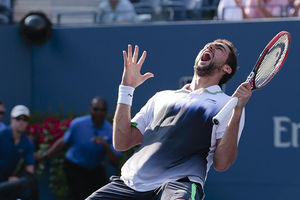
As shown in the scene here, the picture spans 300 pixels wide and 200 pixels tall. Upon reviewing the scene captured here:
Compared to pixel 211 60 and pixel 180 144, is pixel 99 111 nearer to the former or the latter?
pixel 211 60

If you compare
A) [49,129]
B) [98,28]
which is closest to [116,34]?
[98,28]

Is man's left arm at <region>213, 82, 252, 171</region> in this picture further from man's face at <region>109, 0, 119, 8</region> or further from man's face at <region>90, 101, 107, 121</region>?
man's face at <region>109, 0, 119, 8</region>

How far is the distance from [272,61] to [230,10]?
443 centimetres

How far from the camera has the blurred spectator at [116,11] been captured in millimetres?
9820

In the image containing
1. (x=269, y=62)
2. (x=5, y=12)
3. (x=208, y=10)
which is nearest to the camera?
(x=269, y=62)

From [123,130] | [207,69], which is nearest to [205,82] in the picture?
[207,69]

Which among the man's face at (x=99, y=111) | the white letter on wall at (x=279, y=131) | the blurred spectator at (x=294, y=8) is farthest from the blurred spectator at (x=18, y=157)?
the blurred spectator at (x=294, y=8)

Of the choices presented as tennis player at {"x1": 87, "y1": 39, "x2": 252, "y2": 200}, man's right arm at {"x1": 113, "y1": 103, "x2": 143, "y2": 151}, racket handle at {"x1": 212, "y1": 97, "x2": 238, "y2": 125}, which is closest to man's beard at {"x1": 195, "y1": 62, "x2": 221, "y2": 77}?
tennis player at {"x1": 87, "y1": 39, "x2": 252, "y2": 200}

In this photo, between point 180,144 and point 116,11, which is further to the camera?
point 116,11

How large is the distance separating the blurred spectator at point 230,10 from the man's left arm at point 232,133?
479cm

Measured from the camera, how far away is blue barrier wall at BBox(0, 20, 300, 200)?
8.74 m

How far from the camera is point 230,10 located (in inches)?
360

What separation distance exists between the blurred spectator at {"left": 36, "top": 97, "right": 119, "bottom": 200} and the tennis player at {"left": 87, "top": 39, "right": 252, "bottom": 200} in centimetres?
418

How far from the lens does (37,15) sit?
9.99 metres
